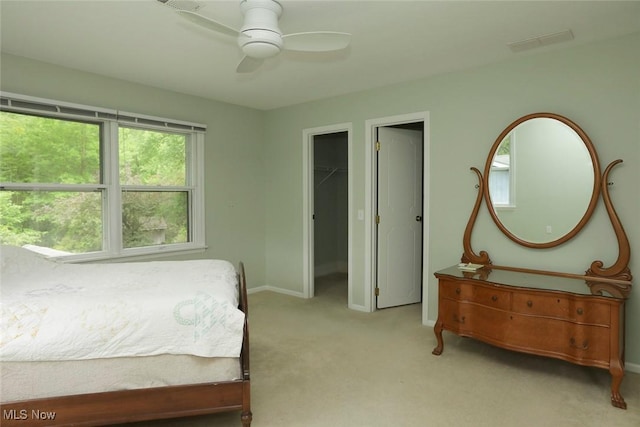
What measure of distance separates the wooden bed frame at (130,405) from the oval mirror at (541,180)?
2.45 meters

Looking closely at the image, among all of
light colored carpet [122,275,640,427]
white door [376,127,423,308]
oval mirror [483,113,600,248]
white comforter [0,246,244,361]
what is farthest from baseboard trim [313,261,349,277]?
white comforter [0,246,244,361]

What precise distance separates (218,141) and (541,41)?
3381 mm

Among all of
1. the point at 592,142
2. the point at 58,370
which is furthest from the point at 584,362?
the point at 58,370

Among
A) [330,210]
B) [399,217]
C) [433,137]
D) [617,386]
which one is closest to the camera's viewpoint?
[617,386]

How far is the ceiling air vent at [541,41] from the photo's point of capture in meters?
2.71

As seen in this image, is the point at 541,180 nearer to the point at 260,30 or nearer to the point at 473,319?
the point at 473,319

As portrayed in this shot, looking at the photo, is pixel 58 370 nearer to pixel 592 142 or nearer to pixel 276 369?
pixel 276 369

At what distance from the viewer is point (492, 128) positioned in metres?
3.33

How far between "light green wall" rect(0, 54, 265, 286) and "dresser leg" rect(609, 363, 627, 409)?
12.4 feet

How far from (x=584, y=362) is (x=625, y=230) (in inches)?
39.3

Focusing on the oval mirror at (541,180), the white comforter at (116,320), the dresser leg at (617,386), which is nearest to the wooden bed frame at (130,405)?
the white comforter at (116,320)

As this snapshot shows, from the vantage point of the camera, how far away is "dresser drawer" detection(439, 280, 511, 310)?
9.00ft

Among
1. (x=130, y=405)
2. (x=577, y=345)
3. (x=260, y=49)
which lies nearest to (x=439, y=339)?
(x=577, y=345)

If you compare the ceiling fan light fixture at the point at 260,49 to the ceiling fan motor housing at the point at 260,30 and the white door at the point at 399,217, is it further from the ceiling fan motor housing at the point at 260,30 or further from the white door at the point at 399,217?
the white door at the point at 399,217
